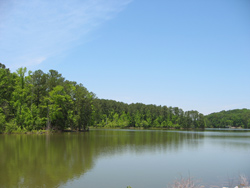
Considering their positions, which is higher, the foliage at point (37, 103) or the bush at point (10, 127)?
the foliage at point (37, 103)

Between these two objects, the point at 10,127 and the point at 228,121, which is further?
the point at 228,121

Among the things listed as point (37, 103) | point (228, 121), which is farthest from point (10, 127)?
point (228, 121)

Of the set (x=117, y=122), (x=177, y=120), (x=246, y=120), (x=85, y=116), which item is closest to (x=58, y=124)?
(x=85, y=116)

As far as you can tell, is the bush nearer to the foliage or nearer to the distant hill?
the foliage

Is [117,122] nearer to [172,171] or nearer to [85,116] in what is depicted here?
[85,116]

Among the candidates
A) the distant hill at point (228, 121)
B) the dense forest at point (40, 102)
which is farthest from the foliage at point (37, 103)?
the distant hill at point (228, 121)

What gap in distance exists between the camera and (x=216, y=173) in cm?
1691

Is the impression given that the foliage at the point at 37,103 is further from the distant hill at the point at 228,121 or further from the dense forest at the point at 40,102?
the distant hill at the point at 228,121

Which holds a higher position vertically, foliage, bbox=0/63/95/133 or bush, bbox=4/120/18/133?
foliage, bbox=0/63/95/133

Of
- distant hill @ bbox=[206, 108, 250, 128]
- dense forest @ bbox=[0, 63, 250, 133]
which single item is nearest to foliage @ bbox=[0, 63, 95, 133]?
dense forest @ bbox=[0, 63, 250, 133]

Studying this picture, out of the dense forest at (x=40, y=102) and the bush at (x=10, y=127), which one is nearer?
the bush at (x=10, y=127)

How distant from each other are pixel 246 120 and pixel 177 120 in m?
70.3

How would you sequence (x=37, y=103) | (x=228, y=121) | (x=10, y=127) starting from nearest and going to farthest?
(x=10, y=127) < (x=37, y=103) < (x=228, y=121)

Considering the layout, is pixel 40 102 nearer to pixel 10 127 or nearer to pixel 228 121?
pixel 10 127
